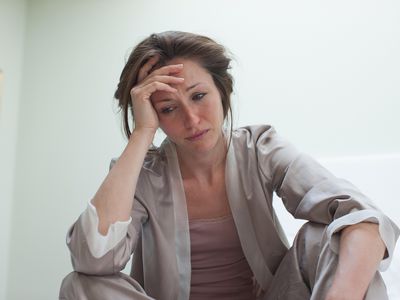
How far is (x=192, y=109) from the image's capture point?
956 millimetres

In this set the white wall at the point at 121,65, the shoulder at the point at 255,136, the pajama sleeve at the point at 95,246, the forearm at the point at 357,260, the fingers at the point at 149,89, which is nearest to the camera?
the forearm at the point at 357,260

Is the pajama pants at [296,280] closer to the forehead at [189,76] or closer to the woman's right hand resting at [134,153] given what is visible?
the woman's right hand resting at [134,153]

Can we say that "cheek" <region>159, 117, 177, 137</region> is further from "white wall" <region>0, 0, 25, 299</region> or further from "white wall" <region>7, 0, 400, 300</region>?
"white wall" <region>0, 0, 25, 299</region>

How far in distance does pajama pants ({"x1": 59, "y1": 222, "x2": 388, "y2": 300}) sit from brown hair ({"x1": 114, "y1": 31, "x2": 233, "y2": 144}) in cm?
47

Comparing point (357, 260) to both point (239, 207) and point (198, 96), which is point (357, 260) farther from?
point (198, 96)

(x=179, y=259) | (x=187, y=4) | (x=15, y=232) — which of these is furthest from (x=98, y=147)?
(x=179, y=259)

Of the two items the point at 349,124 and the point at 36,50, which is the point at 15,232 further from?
the point at 349,124

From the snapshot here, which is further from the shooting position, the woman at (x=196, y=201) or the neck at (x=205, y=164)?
the neck at (x=205, y=164)

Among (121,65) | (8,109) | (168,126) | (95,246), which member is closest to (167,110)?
(168,126)

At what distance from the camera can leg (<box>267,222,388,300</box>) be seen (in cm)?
71

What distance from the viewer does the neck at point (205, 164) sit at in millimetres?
1071

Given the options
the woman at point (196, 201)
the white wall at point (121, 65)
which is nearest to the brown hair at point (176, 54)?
the woman at point (196, 201)

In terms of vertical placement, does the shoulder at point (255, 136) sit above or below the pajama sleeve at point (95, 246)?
above

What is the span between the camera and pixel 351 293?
26.2 inches
